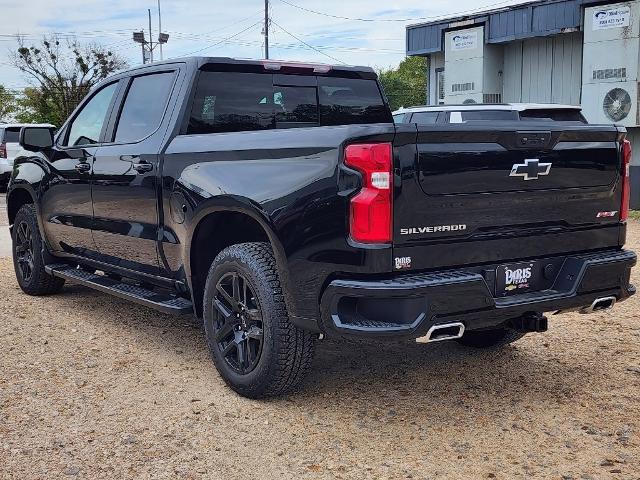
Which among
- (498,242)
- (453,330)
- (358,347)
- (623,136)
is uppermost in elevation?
(623,136)

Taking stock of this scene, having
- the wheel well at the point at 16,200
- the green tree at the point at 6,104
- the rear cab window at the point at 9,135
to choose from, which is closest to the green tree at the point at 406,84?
the green tree at the point at 6,104

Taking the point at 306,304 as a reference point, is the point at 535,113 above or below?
above

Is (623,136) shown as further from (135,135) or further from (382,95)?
(135,135)

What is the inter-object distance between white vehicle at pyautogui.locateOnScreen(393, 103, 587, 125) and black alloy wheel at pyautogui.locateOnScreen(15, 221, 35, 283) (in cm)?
518

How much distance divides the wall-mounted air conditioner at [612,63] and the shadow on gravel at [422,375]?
446 inches

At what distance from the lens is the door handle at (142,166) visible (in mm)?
4768

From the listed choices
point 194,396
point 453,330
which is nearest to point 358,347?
point 194,396

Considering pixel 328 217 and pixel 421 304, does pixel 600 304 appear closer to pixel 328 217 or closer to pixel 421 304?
pixel 421 304

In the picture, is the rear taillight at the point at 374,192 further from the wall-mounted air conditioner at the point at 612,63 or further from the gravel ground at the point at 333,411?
the wall-mounted air conditioner at the point at 612,63

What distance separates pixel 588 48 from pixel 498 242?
13.5 m

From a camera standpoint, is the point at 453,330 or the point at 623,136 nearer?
the point at 453,330

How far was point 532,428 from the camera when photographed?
12.3ft

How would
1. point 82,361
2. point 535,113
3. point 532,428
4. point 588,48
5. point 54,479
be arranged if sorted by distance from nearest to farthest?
1. point 54,479
2. point 532,428
3. point 82,361
4. point 535,113
5. point 588,48

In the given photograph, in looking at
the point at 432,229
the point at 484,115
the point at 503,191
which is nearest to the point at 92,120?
the point at 432,229
